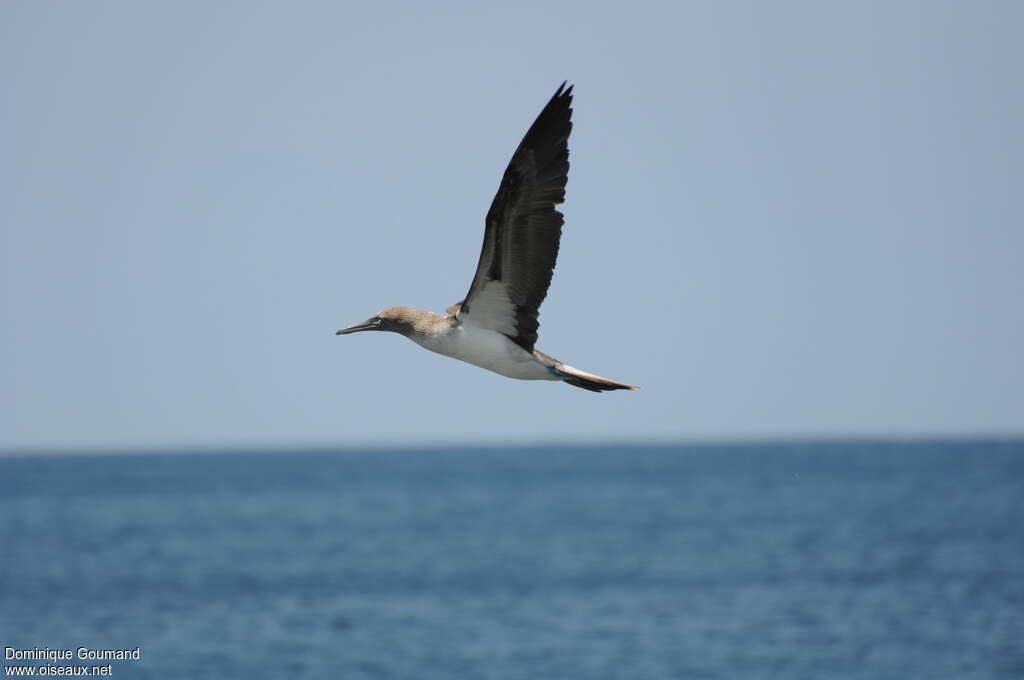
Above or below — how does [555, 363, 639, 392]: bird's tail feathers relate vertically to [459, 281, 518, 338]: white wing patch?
below

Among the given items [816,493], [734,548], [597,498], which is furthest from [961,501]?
[734,548]

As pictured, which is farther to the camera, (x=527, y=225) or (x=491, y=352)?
(x=491, y=352)

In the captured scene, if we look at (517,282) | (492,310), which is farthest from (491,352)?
Answer: (517,282)

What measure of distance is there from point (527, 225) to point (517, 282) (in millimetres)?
583

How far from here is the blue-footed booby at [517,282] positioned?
1290cm

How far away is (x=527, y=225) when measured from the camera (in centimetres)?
1302

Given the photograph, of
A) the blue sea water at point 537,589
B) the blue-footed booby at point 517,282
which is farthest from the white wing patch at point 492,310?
the blue sea water at point 537,589

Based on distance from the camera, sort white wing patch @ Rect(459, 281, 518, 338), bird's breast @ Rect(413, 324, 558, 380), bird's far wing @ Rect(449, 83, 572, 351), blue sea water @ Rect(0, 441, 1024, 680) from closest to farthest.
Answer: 1. bird's far wing @ Rect(449, 83, 572, 351)
2. white wing patch @ Rect(459, 281, 518, 338)
3. bird's breast @ Rect(413, 324, 558, 380)
4. blue sea water @ Rect(0, 441, 1024, 680)

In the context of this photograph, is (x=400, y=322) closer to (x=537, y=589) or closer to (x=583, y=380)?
(x=583, y=380)

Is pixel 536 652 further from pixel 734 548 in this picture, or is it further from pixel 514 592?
pixel 734 548

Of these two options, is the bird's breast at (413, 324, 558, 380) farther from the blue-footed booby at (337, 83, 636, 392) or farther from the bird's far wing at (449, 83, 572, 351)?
the bird's far wing at (449, 83, 572, 351)

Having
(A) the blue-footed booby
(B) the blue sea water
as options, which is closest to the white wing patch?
(A) the blue-footed booby

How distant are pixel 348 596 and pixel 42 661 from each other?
43.4ft

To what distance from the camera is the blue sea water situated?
114 ft
